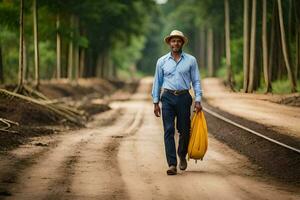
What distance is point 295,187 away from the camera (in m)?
9.71

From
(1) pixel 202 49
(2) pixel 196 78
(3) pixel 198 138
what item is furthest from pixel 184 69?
(1) pixel 202 49

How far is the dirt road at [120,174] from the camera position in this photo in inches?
342

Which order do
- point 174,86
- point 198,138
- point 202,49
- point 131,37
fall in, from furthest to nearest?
point 202,49, point 131,37, point 198,138, point 174,86

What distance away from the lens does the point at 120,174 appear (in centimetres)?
1022

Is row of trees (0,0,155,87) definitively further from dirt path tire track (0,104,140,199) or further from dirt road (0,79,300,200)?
dirt road (0,79,300,200)

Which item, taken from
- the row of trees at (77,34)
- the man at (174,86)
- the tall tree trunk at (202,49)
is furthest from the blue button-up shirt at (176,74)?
the tall tree trunk at (202,49)

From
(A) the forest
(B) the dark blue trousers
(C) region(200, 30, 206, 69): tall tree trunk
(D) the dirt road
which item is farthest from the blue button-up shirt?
(C) region(200, 30, 206, 69): tall tree trunk

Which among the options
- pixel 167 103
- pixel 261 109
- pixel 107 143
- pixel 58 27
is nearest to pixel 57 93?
pixel 58 27

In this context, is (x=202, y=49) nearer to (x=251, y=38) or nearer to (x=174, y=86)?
(x=251, y=38)

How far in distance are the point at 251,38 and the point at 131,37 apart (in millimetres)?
33000

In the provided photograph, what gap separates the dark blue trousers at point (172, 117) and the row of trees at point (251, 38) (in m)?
19.7

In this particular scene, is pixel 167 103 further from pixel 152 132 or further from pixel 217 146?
pixel 152 132

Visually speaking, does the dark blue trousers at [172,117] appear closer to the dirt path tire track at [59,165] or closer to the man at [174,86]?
the man at [174,86]

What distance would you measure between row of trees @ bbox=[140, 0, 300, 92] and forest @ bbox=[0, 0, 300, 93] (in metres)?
0.05
